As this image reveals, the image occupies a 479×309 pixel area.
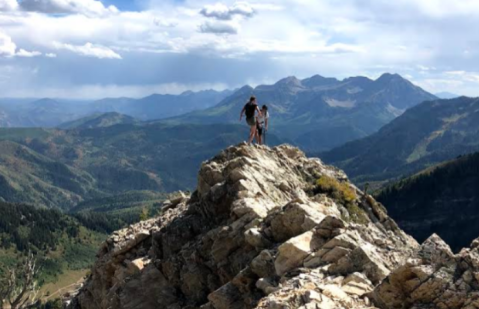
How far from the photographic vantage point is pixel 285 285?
22.5 m

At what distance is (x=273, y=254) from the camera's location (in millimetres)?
27047

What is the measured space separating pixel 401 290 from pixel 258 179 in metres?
20.0

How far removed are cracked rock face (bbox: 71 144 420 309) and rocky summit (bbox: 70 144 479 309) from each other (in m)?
0.07

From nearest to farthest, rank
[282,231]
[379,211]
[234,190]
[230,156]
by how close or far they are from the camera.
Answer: [282,231] < [234,190] < [230,156] < [379,211]

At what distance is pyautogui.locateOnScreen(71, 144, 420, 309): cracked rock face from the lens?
68.0 feet

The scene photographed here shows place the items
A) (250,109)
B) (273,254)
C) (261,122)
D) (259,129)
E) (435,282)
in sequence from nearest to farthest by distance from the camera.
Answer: (435,282), (273,254), (250,109), (259,129), (261,122)

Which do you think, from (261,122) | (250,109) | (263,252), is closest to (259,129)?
(261,122)

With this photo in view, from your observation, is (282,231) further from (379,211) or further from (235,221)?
(379,211)

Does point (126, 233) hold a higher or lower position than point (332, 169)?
lower

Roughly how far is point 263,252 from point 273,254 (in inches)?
21.9

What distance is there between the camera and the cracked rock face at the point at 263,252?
20719 mm

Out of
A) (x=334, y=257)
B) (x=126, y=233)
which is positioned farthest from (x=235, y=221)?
(x=126, y=233)

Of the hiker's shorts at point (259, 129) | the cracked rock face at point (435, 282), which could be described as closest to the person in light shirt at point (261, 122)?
the hiker's shorts at point (259, 129)

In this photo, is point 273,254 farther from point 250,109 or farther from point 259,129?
point 259,129
